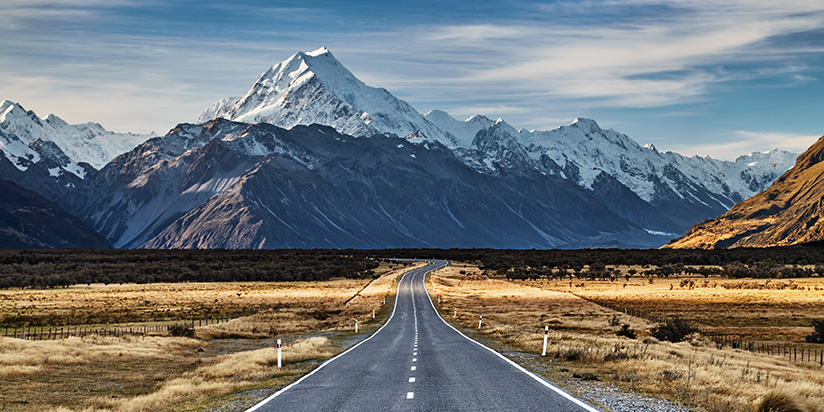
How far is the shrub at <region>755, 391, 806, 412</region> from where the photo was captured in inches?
688

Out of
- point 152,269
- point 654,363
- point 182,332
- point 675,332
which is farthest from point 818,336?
point 152,269

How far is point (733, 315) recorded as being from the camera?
2744 inches

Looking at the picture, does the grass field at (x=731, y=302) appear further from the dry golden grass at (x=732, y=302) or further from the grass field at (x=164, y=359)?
the grass field at (x=164, y=359)

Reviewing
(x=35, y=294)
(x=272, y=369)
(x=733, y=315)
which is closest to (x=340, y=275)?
(x=35, y=294)

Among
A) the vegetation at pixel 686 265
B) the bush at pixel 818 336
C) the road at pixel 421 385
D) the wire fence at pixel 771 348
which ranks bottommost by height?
the wire fence at pixel 771 348

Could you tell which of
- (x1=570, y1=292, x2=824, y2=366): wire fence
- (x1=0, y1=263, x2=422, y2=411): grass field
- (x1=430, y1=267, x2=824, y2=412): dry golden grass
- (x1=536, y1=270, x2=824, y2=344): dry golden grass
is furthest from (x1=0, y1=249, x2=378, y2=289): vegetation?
(x1=570, y1=292, x2=824, y2=366): wire fence

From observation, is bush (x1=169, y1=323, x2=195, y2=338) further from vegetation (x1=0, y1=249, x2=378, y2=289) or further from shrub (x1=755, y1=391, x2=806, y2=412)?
vegetation (x1=0, y1=249, x2=378, y2=289)

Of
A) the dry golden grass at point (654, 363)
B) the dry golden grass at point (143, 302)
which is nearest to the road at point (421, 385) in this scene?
the dry golden grass at point (654, 363)

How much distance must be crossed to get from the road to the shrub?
4.08 m

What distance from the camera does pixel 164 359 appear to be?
3809cm

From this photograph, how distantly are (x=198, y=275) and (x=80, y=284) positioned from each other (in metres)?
24.1

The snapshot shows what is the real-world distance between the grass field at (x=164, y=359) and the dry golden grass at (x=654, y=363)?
33.4 feet

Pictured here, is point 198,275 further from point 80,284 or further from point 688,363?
point 688,363

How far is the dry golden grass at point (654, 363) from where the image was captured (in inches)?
798
